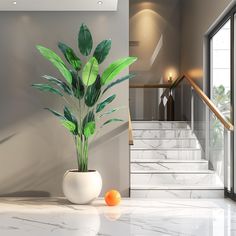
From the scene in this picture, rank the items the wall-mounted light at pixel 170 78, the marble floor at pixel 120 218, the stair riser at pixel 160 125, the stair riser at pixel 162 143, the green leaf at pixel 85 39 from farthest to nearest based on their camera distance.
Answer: the wall-mounted light at pixel 170 78
the stair riser at pixel 160 125
the stair riser at pixel 162 143
the green leaf at pixel 85 39
the marble floor at pixel 120 218

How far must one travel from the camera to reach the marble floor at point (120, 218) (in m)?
3.31

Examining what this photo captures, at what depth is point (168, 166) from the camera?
557 centimetres

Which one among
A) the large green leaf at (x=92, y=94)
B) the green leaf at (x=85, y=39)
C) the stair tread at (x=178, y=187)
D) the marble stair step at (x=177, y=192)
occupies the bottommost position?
the marble stair step at (x=177, y=192)

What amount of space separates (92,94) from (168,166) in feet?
5.58

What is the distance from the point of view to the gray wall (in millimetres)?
5004

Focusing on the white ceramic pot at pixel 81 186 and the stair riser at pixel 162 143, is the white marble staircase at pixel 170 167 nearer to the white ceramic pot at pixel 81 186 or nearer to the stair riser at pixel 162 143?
the stair riser at pixel 162 143

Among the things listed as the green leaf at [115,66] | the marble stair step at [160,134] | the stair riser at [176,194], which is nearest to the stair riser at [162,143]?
the marble stair step at [160,134]

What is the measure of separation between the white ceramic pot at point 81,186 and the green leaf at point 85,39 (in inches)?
53.0

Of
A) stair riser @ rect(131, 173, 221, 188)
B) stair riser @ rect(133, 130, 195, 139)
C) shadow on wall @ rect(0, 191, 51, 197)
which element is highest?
stair riser @ rect(133, 130, 195, 139)

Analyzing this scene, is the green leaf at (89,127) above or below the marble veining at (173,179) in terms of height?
above

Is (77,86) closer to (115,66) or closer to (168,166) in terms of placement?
(115,66)

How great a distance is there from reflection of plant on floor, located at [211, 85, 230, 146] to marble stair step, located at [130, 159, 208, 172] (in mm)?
381

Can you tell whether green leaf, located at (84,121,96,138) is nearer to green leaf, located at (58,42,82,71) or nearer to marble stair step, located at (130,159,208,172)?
green leaf, located at (58,42,82,71)

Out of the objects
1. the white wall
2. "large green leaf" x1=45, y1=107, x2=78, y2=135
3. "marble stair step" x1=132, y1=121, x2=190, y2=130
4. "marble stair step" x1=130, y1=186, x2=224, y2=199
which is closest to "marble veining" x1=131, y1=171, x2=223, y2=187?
"marble stair step" x1=130, y1=186, x2=224, y2=199
